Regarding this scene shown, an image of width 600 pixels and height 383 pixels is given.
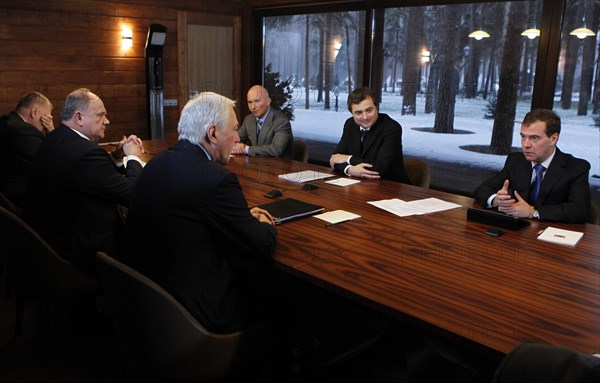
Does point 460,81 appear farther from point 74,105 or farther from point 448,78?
point 74,105

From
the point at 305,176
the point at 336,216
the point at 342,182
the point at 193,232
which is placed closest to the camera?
the point at 193,232

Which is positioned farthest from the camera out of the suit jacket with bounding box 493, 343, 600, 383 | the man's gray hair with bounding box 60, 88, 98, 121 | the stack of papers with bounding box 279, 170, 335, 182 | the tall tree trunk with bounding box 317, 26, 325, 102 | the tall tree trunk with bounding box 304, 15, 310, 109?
the tall tree trunk with bounding box 304, 15, 310, 109

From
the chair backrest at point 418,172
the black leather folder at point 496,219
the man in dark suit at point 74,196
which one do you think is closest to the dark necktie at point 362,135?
the chair backrest at point 418,172

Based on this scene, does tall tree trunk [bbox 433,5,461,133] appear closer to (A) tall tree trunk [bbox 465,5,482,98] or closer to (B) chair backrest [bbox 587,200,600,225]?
(A) tall tree trunk [bbox 465,5,482,98]

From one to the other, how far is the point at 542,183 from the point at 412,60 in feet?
11.3

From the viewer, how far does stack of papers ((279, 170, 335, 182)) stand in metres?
3.38

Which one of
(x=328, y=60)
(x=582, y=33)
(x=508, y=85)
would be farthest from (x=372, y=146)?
(x=328, y=60)

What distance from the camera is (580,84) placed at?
4.64 metres

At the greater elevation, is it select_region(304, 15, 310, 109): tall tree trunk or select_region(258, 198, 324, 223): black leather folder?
select_region(304, 15, 310, 109): tall tree trunk

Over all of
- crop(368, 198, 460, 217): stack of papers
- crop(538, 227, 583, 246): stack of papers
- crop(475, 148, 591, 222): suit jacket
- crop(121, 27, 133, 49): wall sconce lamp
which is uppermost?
crop(121, 27, 133, 49): wall sconce lamp

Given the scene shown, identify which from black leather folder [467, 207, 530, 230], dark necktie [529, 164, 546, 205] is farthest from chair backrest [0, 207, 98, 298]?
dark necktie [529, 164, 546, 205]

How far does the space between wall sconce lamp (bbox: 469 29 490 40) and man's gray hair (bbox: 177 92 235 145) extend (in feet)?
12.9

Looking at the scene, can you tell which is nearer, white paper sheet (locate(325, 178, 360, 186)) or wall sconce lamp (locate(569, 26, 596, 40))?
white paper sheet (locate(325, 178, 360, 186))

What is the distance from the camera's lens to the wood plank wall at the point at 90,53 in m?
5.45
